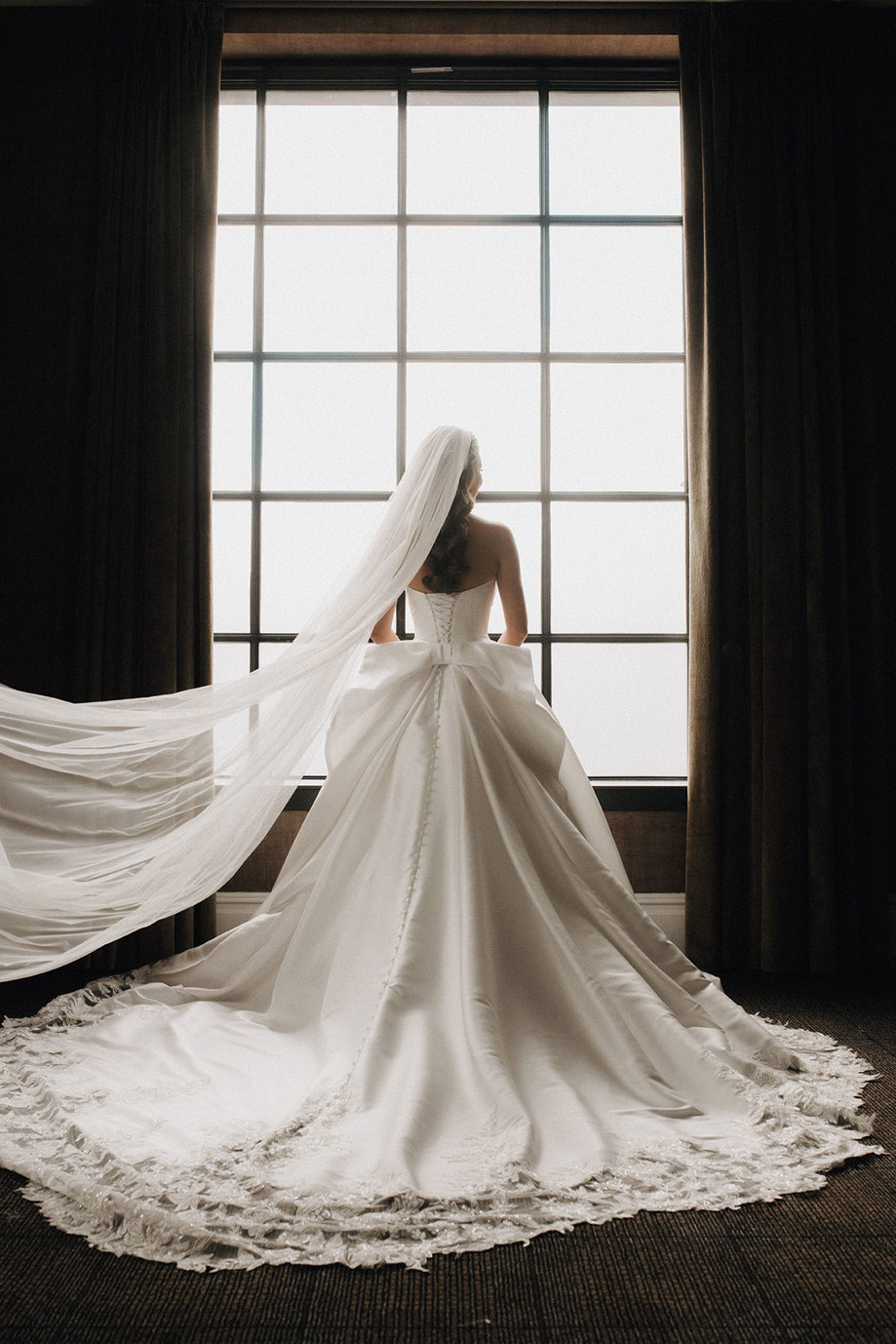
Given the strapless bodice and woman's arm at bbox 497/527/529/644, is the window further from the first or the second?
the strapless bodice

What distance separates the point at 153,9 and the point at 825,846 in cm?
374

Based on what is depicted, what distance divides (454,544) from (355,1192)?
5.40ft

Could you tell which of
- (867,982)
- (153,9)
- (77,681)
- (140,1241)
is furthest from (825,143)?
(140,1241)

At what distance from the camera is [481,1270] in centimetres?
142

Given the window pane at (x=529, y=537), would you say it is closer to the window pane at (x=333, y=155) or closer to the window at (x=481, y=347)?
the window at (x=481, y=347)

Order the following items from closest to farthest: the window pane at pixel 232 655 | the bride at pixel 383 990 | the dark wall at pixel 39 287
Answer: the bride at pixel 383 990
the dark wall at pixel 39 287
the window pane at pixel 232 655

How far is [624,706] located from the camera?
3717 mm

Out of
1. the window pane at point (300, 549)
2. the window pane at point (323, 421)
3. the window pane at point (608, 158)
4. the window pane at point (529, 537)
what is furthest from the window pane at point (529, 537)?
the window pane at point (608, 158)

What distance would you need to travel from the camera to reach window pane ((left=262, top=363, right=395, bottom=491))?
3.69 metres

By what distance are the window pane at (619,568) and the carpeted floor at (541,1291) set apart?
2.38 metres

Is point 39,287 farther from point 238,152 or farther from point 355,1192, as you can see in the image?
point 355,1192

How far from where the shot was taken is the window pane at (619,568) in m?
3.71

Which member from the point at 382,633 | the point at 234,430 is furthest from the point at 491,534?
the point at 234,430

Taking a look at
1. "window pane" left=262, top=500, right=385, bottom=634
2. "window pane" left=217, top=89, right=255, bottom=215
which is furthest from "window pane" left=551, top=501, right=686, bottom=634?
"window pane" left=217, top=89, right=255, bottom=215
